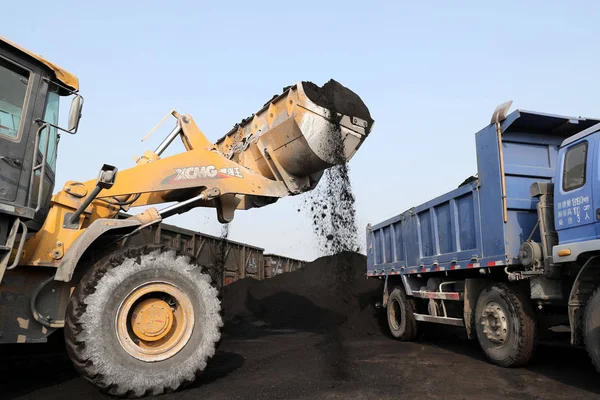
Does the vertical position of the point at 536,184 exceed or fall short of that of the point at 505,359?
it exceeds it

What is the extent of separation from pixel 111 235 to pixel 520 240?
5.10m

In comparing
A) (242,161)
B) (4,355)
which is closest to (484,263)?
(242,161)

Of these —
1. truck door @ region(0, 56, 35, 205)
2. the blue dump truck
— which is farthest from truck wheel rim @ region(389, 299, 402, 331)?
truck door @ region(0, 56, 35, 205)

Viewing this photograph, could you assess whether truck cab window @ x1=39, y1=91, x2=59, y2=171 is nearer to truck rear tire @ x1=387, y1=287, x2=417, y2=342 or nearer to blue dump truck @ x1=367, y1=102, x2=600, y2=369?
blue dump truck @ x1=367, y1=102, x2=600, y2=369

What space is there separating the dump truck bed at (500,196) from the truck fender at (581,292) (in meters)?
1.05

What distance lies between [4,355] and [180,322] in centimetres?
413

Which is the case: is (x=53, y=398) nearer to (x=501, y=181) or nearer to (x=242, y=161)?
(x=242, y=161)

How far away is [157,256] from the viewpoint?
4867mm

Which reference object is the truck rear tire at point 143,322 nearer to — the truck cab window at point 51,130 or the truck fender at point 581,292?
the truck cab window at point 51,130

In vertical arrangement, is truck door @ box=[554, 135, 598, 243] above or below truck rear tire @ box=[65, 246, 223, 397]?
above

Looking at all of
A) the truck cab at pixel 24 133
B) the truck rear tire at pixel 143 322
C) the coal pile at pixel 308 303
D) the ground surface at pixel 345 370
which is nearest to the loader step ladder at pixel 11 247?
the truck cab at pixel 24 133

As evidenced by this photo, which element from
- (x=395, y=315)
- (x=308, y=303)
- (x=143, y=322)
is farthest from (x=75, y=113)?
(x=308, y=303)

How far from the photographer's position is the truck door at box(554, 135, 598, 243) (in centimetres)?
490

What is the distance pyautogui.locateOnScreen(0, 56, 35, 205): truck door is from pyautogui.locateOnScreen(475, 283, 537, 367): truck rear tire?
18.6 feet
